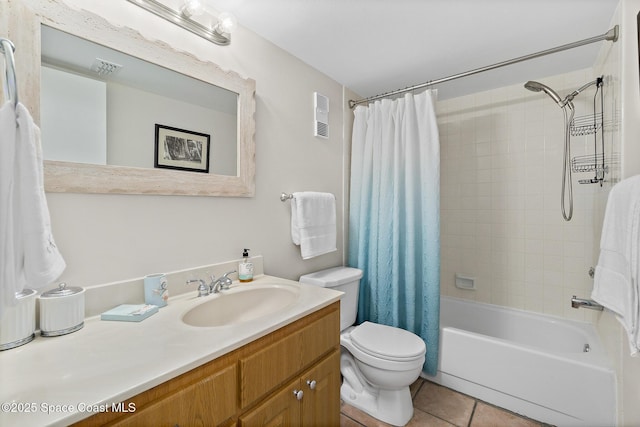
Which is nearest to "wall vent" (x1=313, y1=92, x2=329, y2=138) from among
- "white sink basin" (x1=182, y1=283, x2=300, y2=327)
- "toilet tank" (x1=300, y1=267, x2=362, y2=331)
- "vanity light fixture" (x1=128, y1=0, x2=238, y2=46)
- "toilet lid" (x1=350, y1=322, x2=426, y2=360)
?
"vanity light fixture" (x1=128, y1=0, x2=238, y2=46)

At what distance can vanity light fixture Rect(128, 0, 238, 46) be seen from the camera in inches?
42.4

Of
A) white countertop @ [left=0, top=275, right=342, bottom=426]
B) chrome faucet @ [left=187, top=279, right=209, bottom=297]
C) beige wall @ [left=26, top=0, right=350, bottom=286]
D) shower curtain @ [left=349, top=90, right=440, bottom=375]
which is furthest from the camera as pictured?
shower curtain @ [left=349, top=90, right=440, bottom=375]

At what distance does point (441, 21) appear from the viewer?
1.43m

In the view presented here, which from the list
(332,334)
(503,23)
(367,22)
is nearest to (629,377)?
(332,334)

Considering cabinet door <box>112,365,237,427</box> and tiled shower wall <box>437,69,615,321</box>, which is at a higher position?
tiled shower wall <box>437,69,615,321</box>

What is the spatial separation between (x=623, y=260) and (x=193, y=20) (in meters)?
1.94

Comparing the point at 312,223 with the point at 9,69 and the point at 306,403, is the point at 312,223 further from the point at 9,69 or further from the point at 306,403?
the point at 9,69

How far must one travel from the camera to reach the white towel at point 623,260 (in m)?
0.89

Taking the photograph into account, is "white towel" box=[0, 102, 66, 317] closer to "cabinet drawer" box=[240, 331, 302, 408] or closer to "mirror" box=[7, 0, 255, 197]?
"mirror" box=[7, 0, 255, 197]

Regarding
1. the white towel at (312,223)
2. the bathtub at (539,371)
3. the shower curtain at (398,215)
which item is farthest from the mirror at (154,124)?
the bathtub at (539,371)

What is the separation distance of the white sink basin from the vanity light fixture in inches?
45.3

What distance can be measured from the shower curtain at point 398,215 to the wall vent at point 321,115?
321 millimetres

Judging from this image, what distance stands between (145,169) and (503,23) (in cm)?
187

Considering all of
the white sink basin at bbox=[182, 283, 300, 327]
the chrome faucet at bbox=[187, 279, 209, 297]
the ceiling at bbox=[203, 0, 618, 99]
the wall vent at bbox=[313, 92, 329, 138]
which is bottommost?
the white sink basin at bbox=[182, 283, 300, 327]
